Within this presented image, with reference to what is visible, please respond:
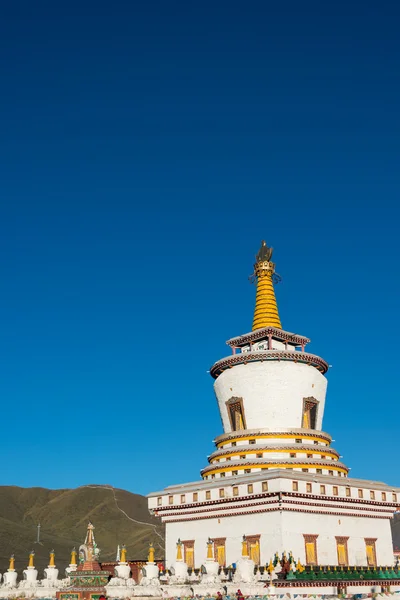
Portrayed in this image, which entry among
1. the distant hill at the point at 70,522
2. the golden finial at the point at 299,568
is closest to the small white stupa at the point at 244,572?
the golden finial at the point at 299,568

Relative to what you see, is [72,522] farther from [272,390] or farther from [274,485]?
[274,485]

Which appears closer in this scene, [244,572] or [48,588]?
[244,572]

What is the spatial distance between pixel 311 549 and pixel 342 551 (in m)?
2.37

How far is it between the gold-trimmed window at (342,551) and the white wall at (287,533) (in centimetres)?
26

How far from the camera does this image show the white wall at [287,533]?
103ft

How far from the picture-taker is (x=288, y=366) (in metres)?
38.6

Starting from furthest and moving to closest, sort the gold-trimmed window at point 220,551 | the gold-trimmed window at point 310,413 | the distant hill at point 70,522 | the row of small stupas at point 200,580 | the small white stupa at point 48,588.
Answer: the distant hill at point 70,522 → the gold-trimmed window at point 310,413 → the gold-trimmed window at point 220,551 → the small white stupa at point 48,588 → the row of small stupas at point 200,580

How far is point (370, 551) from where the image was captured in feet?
115

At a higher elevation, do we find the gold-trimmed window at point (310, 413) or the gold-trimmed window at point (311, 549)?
the gold-trimmed window at point (310, 413)

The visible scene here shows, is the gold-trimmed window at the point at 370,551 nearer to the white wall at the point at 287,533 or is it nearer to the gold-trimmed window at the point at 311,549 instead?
the white wall at the point at 287,533

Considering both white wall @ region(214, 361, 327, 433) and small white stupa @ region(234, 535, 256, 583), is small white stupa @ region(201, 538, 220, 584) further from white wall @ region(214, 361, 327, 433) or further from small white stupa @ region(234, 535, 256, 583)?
white wall @ region(214, 361, 327, 433)

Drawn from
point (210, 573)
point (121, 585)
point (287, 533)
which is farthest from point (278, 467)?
point (121, 585)

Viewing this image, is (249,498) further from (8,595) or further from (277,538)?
(8,595)

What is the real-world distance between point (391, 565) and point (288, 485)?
861 centimetres
